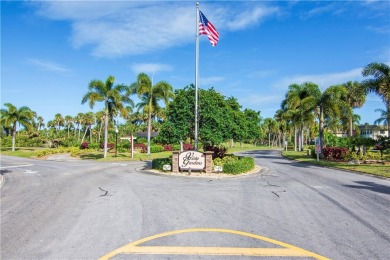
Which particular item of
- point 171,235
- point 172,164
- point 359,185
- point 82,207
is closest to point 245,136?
point 172,164

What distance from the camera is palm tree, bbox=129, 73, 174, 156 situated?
3922 cm

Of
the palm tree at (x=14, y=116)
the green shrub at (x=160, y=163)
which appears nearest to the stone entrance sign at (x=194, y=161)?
the green shrub at (x=160, y=163)

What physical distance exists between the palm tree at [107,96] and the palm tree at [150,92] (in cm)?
276

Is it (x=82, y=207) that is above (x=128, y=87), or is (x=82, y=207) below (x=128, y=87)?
below

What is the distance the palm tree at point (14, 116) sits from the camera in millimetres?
53312

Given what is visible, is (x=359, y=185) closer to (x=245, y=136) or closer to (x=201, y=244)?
(x=245, y=136)

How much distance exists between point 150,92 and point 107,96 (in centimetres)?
632

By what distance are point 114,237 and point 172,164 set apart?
13425 millimetres

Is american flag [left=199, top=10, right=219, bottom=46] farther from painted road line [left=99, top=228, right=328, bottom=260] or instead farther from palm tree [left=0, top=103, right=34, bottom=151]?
palm tree [left=0, top=103, right=34, bottom=151]

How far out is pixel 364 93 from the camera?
26.0 m

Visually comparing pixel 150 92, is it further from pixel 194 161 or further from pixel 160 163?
pixel 194 161

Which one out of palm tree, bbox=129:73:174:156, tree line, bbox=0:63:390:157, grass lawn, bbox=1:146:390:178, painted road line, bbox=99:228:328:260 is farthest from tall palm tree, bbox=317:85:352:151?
painted road line, bbox=99:228:328:260

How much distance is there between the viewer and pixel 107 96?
3606 cm

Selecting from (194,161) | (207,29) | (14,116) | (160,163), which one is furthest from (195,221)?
(14,116)
